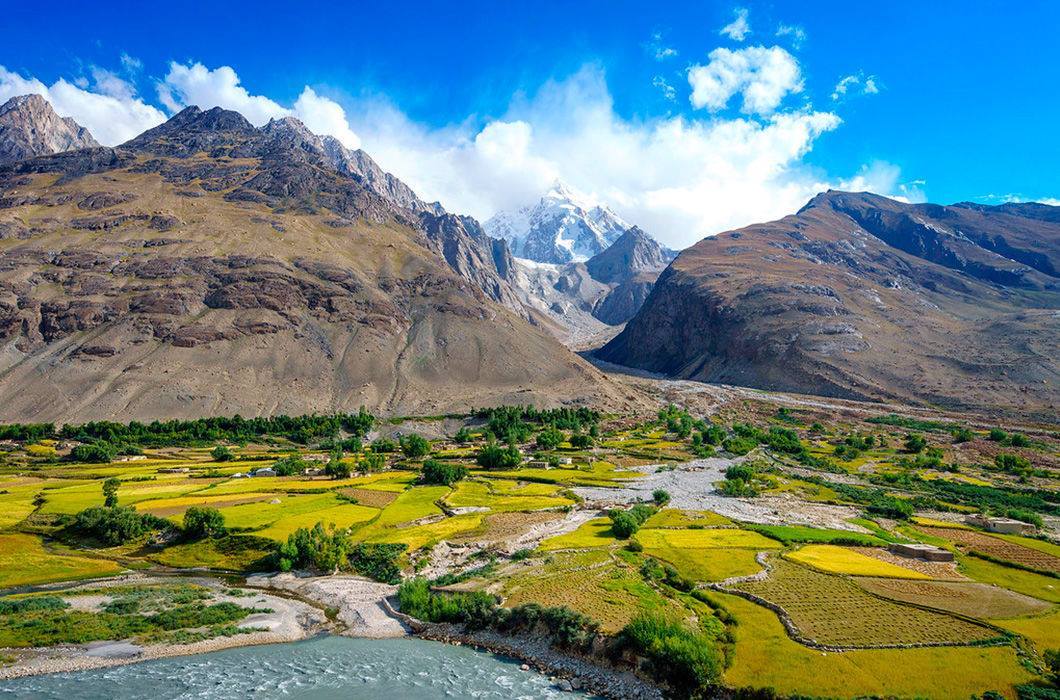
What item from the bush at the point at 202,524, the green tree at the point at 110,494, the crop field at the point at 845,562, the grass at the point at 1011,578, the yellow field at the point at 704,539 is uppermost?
the green tree at the point at 110,494

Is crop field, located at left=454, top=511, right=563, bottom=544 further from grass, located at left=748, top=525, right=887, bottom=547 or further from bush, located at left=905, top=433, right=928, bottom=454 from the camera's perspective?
bush, located at left=905, top=433, right=928, bottom=454

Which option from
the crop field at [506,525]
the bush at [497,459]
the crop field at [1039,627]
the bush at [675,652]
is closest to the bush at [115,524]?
the crop field at [506,525]

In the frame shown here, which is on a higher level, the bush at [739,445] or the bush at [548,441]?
the bush at [548,441]

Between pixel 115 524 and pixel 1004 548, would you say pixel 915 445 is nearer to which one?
pixel 1004 548

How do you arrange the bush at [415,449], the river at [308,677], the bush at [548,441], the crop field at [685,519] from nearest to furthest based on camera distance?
1. the river at [308,677]
2. the crop field at [685,519]
3. the bush at [415,449]
4. the bush at [548,441]

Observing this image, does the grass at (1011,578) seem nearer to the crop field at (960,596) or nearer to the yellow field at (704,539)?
the crop field at (960,596)

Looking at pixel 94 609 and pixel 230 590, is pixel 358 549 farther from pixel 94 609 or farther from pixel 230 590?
pixel 94 609

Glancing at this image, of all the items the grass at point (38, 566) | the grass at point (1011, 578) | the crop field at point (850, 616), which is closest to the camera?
the crop field at point (850, 616)
